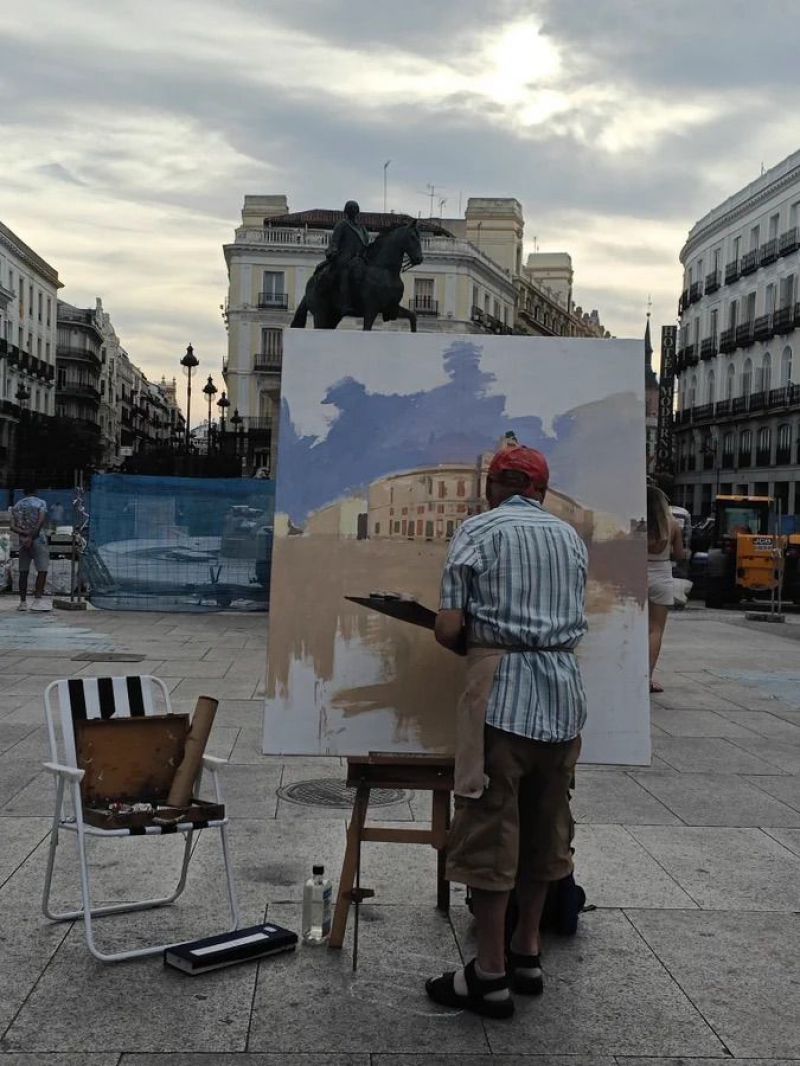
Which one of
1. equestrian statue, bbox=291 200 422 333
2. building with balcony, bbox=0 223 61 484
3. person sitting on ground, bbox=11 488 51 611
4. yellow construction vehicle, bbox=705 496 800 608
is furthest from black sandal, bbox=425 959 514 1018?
building with balcony, bbox=0 223 61 484

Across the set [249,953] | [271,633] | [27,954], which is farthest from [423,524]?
[27,954]

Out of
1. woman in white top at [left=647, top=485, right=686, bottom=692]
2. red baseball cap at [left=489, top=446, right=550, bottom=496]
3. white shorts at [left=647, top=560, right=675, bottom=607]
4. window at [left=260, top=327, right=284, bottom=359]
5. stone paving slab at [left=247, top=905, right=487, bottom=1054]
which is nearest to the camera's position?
stone paving slab at [left=247, top=905, right=487, bottom=1054]

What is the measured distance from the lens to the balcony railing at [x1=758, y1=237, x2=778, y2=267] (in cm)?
5328

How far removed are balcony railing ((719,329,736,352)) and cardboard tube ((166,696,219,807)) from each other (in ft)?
183

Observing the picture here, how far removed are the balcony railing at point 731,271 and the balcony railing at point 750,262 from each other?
877 millimetres

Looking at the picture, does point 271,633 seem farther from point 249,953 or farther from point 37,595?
point 37,595

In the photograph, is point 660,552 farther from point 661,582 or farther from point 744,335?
point 744,335

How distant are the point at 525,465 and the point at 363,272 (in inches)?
451

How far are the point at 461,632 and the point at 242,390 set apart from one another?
68247mm

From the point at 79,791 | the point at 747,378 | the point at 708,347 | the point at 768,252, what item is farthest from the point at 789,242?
the point at 79,791

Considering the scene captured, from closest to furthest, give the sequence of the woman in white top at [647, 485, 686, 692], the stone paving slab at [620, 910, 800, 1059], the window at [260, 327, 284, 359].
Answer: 1. the stone paving slab at [620, 910, 800, 1059]
2. the woman in white top at [647, 485, 686, 692]
3. the window at [260, 327, 284, 359]

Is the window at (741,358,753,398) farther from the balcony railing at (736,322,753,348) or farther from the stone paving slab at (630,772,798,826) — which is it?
the stone paving slab at (630,772,798,826)

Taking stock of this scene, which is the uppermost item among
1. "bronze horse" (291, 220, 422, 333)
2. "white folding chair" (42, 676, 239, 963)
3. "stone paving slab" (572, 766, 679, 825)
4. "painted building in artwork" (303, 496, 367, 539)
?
"bronze horse" (291, 220, 422, 333)

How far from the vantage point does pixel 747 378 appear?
186ft
